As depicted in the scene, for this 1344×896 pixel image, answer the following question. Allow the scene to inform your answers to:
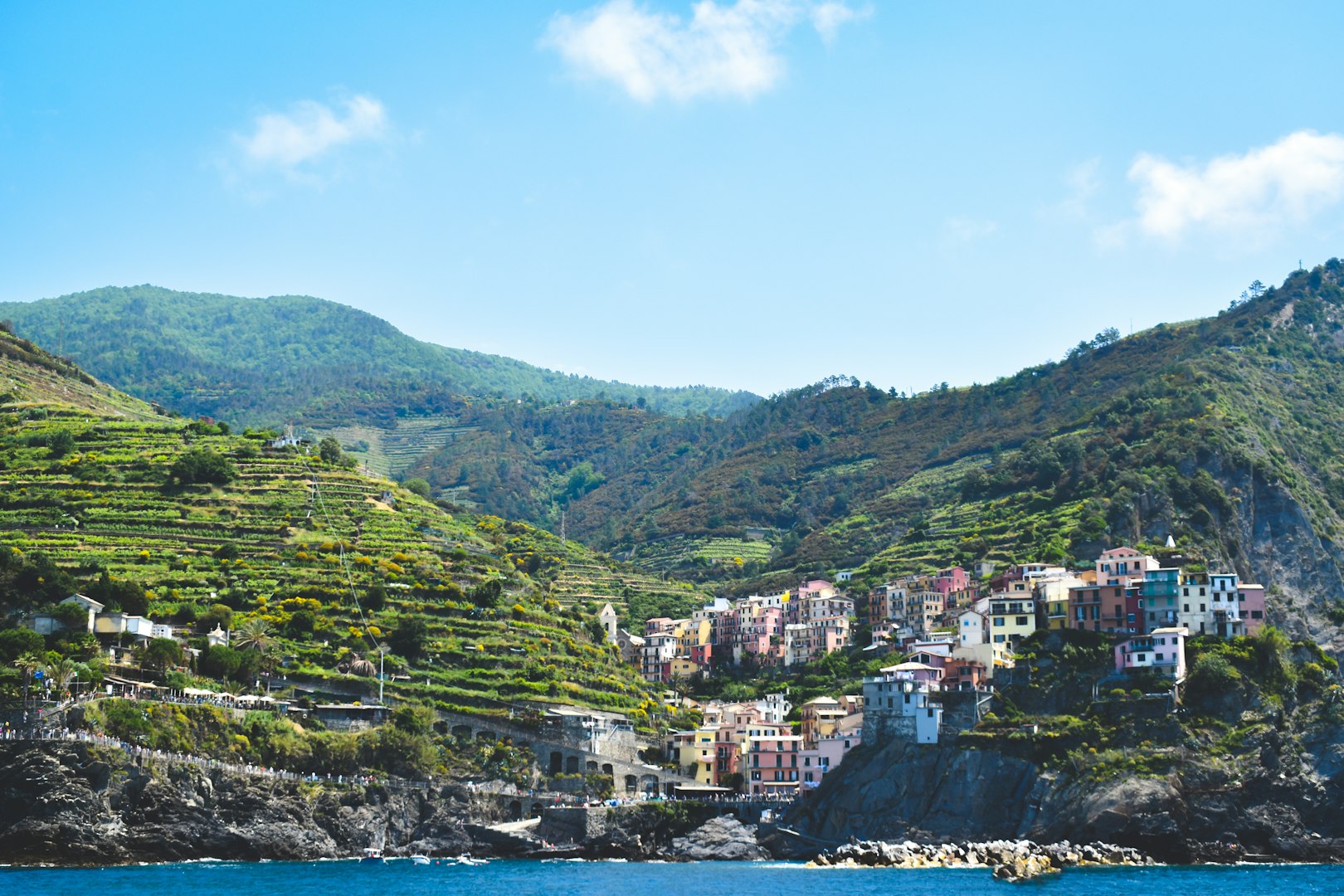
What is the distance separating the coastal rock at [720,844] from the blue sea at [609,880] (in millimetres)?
7082

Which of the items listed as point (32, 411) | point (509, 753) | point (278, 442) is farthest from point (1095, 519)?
point (32, 411)

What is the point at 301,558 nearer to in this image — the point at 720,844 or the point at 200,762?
the point at 200,762

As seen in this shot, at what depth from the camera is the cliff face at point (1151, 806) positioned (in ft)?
311

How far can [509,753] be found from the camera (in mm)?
107000

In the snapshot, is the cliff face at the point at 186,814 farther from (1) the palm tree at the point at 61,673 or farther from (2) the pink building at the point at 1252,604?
(2) the pink building at the point at 1252,604

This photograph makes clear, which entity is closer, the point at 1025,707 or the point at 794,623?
the point at 1025,707

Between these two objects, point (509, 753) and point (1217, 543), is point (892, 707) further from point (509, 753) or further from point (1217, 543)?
point (1217, 543)

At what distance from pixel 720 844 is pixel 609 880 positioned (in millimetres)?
18950

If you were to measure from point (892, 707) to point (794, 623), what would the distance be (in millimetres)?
40955

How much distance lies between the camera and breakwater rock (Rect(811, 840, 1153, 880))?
91.7m

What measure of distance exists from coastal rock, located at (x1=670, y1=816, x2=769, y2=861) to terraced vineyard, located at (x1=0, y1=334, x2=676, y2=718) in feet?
47.0

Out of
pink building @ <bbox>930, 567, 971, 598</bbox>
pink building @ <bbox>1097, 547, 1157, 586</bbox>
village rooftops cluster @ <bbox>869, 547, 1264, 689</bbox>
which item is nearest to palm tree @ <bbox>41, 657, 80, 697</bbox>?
village rooftops cluster @ <bbox>869, 547, 1264, 689</bbox>

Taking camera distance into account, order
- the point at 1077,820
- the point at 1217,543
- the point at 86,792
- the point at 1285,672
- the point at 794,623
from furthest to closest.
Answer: the point at 794,623 < the point at 1217,543 < the point at 1285,672 < the point at 1077,820 < the point at 86,792

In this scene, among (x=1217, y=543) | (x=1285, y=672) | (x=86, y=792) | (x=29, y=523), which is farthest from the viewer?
(x=1217, y=543)
